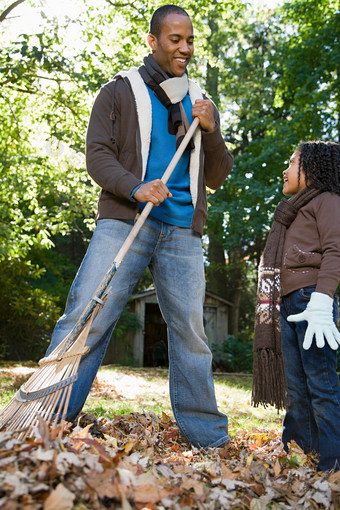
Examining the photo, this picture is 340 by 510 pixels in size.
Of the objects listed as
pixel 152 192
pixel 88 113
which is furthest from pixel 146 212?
pixel 88 113

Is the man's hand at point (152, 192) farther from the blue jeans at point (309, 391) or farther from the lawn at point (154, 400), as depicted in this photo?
the lawn at point (154, 400)

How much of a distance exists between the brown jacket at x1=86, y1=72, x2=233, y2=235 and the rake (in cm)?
24

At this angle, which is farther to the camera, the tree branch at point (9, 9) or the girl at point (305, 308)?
the tree branch at point (9, 9)

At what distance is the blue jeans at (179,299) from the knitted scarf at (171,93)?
0.58 m

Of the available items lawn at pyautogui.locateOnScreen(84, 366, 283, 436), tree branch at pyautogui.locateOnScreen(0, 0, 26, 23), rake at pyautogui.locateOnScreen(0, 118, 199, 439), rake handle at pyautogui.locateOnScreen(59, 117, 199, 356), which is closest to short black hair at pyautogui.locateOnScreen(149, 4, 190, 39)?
rake handle at pyautogui.locateOnScreen(59, 117, 199, 356)

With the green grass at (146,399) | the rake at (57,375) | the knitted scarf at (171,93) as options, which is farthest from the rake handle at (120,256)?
the green grass at (146,399)

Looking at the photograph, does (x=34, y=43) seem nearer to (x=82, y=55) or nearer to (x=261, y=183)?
(x=82, y=55)

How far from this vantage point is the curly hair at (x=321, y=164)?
9.92ft

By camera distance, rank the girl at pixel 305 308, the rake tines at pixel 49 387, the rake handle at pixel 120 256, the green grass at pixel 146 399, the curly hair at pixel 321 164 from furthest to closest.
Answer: the green grass at pixel 146 399, the curly hair at pixel 321 164, the girl at pixel 305 308, the rake handle at pixel 120 256, the rake tines at pixel 49 387

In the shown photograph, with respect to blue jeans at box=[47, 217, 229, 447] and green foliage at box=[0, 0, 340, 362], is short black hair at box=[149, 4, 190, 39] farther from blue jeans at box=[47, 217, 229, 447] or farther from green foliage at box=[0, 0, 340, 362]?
green foliage at box=[0, 0, 340, 362]

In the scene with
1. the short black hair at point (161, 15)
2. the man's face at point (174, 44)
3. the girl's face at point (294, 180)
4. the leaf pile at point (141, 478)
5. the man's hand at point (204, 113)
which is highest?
the short black hair at point (161, 15)

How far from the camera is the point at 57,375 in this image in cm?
248

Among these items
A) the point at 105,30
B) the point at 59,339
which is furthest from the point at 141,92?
the point at 105,30

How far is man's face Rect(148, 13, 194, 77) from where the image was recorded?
3.11 metres
